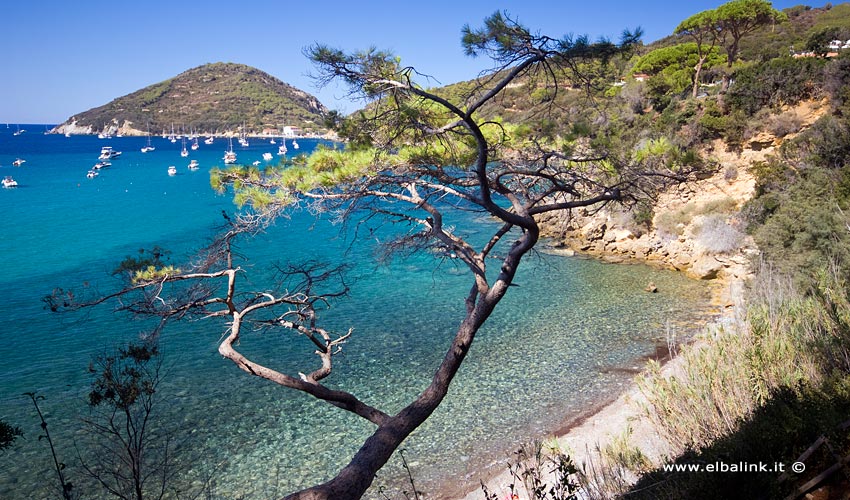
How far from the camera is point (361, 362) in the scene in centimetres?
1030

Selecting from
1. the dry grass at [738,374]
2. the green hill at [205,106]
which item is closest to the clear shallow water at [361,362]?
the dry grass at [738,374]

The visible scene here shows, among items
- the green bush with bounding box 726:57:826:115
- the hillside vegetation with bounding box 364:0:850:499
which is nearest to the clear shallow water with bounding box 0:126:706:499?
the hillside vegetation with bounding box 364:0:850:499

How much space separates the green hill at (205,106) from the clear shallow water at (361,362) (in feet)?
257

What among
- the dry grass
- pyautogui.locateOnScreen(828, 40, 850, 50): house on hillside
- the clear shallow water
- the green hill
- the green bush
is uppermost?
the green hill

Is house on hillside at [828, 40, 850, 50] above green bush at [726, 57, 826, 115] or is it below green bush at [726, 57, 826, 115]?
above

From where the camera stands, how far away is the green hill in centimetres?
9569

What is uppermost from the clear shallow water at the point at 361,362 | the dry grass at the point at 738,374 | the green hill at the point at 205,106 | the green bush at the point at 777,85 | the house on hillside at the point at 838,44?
the green hill at the point at 205,106

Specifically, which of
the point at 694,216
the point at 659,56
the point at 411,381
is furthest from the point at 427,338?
the point at 659,56

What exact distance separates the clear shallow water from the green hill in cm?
7832

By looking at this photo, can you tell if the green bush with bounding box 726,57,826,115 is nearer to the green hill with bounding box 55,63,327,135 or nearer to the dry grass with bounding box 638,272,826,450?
the dry grass with bounding box 638,272,826,450

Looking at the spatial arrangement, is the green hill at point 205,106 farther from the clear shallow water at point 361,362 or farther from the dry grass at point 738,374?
the dry grass at point 738,374

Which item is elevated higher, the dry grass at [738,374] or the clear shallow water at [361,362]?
the dry grass at [738,374]

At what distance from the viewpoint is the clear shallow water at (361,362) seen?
728 cm

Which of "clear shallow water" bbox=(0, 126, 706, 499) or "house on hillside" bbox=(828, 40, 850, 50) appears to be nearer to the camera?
"clear shallow water" bbox=(0, 126, 706, 499)
